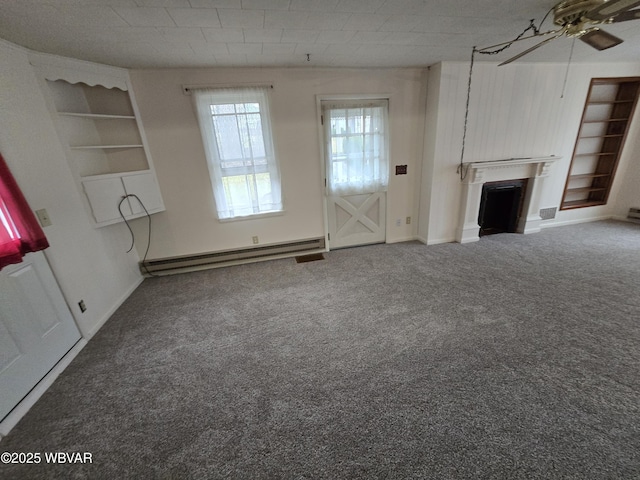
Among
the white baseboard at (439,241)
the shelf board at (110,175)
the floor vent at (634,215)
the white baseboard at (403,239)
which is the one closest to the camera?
Result: the shelf board at (110,175)

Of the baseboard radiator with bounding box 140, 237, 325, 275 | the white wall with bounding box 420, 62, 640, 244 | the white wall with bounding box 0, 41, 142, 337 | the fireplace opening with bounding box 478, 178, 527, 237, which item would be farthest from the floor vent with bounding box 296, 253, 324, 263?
the fireplace opening with bounding box 478, 178, 527, 237

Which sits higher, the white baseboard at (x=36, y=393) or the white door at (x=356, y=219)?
the white door at (x=356, y=219)

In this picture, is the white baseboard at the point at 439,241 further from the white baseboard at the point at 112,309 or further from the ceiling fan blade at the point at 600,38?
the white baseboard at the point at 112,309

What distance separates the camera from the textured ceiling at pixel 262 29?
1.62m

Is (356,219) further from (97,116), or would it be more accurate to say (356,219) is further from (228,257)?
(97,116)

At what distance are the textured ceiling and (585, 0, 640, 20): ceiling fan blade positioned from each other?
0.31 meters

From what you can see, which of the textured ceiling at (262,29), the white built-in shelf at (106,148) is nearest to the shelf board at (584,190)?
the textured ceiling at (262,29)

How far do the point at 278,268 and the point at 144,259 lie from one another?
1.74 m

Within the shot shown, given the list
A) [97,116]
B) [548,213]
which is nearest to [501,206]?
[548,213]

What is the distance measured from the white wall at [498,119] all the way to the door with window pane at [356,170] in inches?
26.8

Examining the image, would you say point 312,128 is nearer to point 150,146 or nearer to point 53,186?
point 150,146

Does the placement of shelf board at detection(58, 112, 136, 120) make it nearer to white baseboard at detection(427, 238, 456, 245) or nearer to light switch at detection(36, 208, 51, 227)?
light switch at detection(36, 208, 51, 227)

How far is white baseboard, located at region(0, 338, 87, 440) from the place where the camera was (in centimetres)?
153

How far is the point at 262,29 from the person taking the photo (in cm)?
197
